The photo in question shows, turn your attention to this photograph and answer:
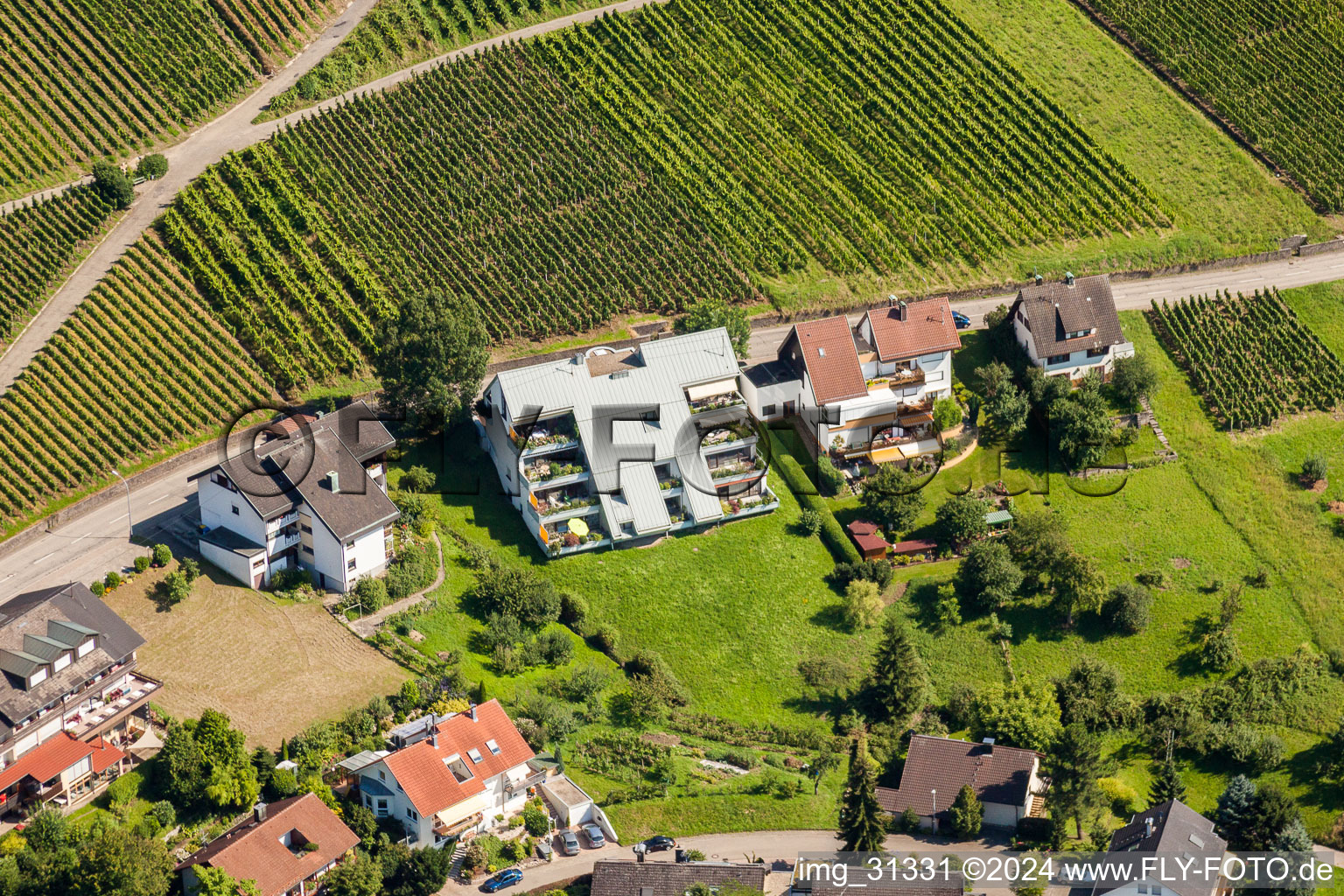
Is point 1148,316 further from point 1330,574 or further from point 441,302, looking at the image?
point 441,302

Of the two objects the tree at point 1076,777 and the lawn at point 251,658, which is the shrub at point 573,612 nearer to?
the lawn at point 251,658

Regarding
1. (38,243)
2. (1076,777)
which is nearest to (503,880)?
(1076,777)

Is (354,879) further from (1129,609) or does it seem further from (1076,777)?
(1129,609)

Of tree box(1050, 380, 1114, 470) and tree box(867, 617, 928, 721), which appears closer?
tree box(867, 617, 928, 721)

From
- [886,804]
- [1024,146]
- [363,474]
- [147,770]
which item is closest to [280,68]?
[363,474]

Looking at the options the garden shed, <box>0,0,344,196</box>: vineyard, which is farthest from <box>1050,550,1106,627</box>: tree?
<box>0,0,344,196</box>: vineyard

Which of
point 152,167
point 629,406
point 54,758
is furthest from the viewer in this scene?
point 152,167

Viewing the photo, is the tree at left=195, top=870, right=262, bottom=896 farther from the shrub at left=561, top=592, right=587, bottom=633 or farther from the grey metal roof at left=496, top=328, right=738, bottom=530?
the grey metal roof at left=496, top=328, right=738, bottom=530
